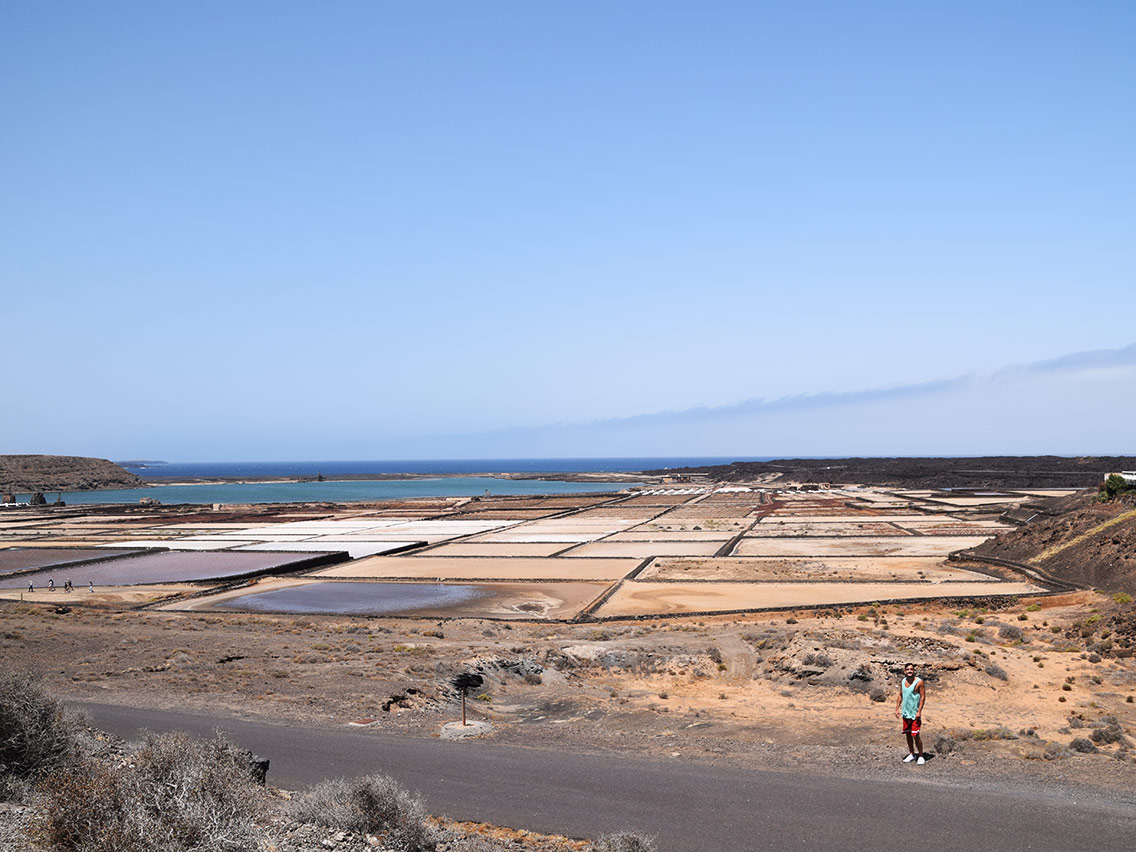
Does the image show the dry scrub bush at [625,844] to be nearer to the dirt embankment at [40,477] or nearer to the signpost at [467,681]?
the signpost at [467,681]

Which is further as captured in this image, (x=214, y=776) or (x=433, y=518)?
(x=433, y=518)

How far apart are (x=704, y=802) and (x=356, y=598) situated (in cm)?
3067

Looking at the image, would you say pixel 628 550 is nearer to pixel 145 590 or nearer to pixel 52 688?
pixel 145 590

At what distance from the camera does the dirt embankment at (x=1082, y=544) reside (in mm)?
34281

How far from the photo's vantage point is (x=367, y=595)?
133 feet

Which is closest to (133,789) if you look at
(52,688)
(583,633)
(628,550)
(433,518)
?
(52,688)

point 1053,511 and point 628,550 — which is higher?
point 1053,511

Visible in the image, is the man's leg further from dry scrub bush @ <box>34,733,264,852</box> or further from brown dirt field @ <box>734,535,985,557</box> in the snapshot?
brown dirt field @ <box>734,535,985,557</box>

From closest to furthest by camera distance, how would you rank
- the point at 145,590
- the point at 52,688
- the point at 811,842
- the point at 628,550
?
1. the point at 811,842
2. the point at 52,688
3. the point at 145,590
4. the point at 628,550

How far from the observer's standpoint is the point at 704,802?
1223cm

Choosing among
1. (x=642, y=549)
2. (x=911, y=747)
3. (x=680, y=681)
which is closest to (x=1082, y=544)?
(x=680, y=681)

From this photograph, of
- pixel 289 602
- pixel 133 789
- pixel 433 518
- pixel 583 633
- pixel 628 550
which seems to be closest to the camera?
pixel 133 789

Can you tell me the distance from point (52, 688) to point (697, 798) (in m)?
17.2

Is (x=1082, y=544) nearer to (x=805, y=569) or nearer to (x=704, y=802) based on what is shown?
(x=805, y=569)
